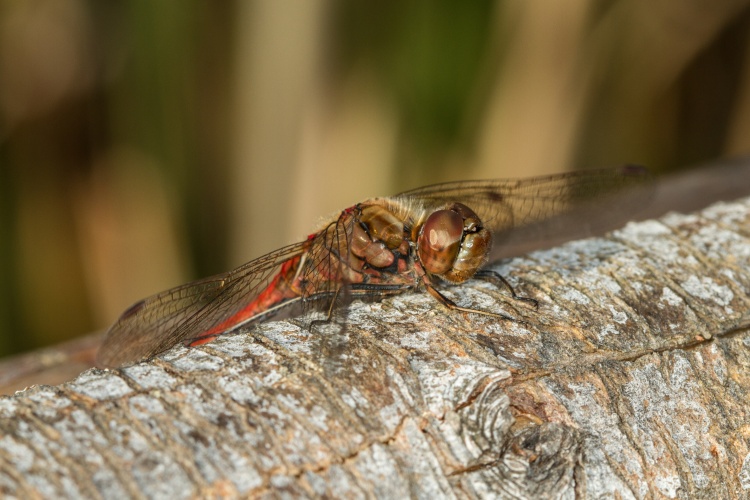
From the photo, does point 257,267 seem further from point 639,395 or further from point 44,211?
point 44,211

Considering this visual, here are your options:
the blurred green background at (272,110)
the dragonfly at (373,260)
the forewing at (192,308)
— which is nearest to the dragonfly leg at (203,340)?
the dragonfly at (373,260)

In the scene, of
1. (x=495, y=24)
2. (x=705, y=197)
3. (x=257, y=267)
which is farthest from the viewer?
(x=495, y=24)

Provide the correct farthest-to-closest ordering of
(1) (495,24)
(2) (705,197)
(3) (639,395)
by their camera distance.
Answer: (1) (495,24) < (2) (705,197) < (3) (639,395)

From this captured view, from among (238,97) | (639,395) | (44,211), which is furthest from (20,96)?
(639,395)

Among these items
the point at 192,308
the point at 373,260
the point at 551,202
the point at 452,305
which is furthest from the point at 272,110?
the point at 452,305

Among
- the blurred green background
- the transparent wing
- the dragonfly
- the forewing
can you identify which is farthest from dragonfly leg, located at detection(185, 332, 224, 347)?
the blurred green background

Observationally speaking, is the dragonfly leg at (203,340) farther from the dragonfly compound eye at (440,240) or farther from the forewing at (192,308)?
the dragonfly compound eye at (440,240)

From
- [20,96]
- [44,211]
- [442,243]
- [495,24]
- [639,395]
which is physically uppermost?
[495,24]

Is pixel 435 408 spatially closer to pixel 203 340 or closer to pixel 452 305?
pixel 452 305
